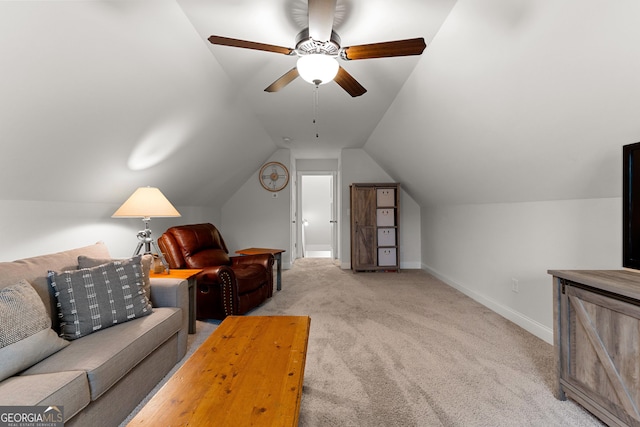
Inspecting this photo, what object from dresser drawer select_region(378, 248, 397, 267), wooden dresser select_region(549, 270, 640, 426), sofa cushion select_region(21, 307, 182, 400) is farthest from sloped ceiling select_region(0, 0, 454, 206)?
dresser drawer select_region(378, 248, 397, 267)

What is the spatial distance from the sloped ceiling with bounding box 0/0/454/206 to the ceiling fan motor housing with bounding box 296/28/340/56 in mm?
235

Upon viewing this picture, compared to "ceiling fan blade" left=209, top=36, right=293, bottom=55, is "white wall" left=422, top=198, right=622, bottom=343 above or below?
below

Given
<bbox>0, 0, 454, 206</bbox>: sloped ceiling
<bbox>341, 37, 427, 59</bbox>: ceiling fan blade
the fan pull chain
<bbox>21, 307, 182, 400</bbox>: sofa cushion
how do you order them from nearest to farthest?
<bbox>21, 307, 182, 400</bbox>: sofa cushion
<bbox>0, 0, 454, 206</bbox>: sloped ceiling
<bbox>341, 37, 427, 59</bbox>: ceiling fan blade
the fan pull chain

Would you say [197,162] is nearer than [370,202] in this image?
Yes

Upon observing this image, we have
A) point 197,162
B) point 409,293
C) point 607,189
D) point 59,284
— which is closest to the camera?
point 59,284

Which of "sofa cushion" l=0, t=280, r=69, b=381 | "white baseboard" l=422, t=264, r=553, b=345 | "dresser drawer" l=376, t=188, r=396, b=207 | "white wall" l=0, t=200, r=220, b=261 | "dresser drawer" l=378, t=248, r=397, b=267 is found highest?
"dresser drawer" l=376, t=188, r=396, b=207

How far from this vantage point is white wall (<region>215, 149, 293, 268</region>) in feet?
19.1

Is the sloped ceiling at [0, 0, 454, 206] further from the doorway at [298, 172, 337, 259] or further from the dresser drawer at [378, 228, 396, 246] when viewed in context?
the doorway at [298, 172, 337, 259]

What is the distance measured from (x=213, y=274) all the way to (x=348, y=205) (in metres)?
3.50

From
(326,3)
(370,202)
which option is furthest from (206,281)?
(370,202)

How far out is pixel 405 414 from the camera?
162 centimetres

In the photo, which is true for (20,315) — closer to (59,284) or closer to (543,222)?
(59,284)

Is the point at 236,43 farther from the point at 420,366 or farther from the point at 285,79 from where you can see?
the point at 420,366

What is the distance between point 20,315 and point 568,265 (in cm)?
338
